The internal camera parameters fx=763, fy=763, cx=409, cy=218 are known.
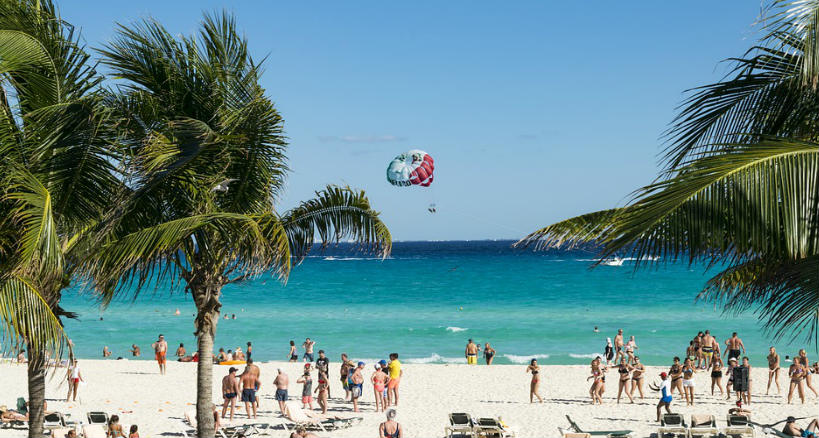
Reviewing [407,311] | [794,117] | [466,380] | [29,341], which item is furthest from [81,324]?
[794,117]

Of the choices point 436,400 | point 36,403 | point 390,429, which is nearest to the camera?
point 36,403

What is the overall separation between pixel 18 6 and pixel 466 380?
19.0 metres

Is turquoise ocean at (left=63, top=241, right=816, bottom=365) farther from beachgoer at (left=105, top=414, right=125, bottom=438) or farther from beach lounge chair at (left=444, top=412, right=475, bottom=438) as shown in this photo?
beachgoer at (left=105, top=414, right=125, bottom=438)

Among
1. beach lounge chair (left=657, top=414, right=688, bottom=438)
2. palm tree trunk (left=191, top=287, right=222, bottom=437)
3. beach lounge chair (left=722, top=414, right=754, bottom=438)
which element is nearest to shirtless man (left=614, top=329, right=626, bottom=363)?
beach lounge chair (left=722, top=414, right=754, bottom=438)

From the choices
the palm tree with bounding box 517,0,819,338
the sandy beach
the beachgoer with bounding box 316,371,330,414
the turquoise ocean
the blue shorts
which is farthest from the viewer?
the turquoise ocean

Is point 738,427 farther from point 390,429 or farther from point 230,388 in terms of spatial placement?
point 230,388

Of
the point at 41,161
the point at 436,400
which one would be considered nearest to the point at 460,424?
the point at 436,400

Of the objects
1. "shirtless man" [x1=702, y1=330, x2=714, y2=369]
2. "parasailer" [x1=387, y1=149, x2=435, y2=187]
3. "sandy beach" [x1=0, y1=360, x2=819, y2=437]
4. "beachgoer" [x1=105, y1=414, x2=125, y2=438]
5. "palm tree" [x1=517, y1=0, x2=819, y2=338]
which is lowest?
"sandy beach" [x1=0, y1=360, x2=819, y2=437]

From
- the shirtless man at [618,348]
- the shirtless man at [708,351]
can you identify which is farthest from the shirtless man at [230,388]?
the shirtless man at [618,348]

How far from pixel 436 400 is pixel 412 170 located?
11506 mm

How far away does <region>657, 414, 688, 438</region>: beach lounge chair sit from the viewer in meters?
14.3

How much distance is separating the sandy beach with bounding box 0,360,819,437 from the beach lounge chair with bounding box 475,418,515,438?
0.89ft

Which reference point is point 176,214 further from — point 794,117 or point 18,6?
point 794,117

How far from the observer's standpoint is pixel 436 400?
20281 millimetres
